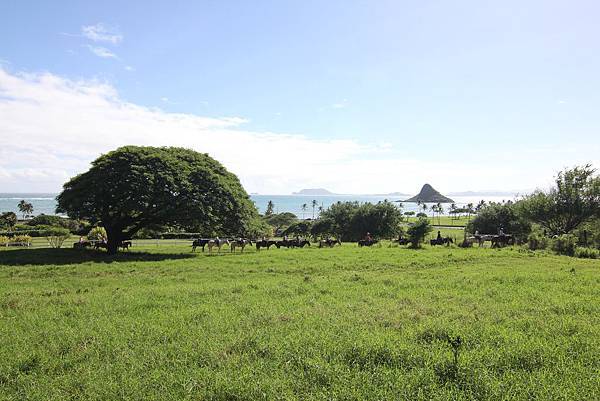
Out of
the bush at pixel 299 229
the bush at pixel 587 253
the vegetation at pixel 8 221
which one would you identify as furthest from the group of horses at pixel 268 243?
the vegetation at pixel 8 221

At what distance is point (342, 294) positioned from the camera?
12648 mm

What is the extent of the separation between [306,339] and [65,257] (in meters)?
21.2

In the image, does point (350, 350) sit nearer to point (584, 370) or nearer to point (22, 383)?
point (584, 370)

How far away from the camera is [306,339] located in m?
7.95

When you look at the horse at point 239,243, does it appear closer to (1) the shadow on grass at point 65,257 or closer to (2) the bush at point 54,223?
(1) the shadow on grass at point 65,257

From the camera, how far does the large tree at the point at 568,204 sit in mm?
38969

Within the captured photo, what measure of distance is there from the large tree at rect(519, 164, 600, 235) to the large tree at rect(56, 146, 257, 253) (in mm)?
29832

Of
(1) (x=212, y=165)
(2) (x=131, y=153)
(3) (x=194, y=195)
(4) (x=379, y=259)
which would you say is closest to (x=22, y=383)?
(4) (x=379, y=259)

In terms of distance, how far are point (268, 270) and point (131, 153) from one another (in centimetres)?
1507

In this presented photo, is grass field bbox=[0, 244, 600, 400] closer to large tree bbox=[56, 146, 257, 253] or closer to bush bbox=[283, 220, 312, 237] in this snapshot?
large tree bbox=[56, 146, 257, 253]

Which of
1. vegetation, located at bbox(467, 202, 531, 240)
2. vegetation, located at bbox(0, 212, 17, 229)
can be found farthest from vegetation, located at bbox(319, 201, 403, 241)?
vegetation, located at bbox(0, 212, 17, 229)

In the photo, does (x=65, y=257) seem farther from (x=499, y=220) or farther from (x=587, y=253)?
(x=499, y=220)

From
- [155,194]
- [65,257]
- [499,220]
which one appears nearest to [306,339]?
[155,194]

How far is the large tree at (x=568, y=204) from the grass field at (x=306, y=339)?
92.9 ft
